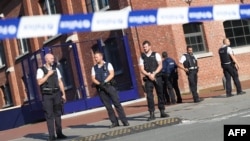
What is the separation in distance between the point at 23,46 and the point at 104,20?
67.4 ft

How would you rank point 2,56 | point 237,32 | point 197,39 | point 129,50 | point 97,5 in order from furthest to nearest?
1. point 2,56
2. point 237,32
3. point 97,5
4. point 197,39
5. point 129,50

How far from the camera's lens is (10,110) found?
73.9ft

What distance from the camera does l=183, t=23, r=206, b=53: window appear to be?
2138 cm

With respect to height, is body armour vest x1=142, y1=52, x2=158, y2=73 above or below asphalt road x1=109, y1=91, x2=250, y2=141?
above

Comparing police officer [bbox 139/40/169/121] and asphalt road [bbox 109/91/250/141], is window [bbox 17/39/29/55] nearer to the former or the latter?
asphalt road [bbox 109/91/250/141]

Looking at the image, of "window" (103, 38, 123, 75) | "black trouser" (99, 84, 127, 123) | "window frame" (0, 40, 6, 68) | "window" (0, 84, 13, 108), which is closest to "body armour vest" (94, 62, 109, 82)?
"black trouser" (99, 84, 127, 123)

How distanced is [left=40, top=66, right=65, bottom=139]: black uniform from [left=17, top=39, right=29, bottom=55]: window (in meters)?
20.5

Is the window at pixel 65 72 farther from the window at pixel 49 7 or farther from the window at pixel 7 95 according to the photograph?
the window at pixel 7 95

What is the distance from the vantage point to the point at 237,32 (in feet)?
75.5

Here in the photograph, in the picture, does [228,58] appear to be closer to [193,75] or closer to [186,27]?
[193,75]

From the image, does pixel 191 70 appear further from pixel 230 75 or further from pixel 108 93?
pixel 108 93

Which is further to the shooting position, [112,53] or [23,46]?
[23,46]

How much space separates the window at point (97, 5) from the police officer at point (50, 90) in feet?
39.3

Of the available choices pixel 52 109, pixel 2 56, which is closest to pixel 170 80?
pixel 52 109
